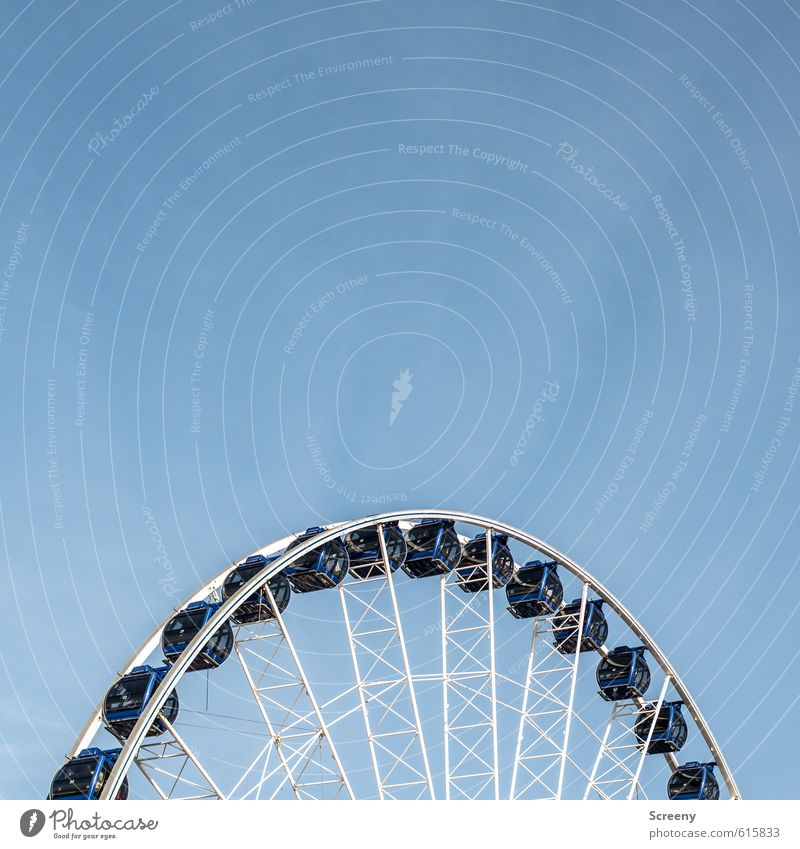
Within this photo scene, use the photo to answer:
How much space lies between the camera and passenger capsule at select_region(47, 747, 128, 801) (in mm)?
22391

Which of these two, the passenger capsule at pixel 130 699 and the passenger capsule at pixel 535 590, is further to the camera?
the passenger capsule at pixel 535 590

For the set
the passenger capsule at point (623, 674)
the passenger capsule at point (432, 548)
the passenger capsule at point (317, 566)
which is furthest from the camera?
the passenger capsule at point (623, 674)

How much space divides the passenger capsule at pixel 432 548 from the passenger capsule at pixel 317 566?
13.0 feet

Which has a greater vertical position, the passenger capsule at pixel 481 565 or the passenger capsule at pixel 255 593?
the passenger capsule at pixel 255 593

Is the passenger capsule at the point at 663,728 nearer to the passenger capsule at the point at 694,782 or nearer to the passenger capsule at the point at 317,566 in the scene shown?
the passenger capsule at the point at 694,782

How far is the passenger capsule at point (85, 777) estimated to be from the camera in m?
22.4

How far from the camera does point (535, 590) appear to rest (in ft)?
121
